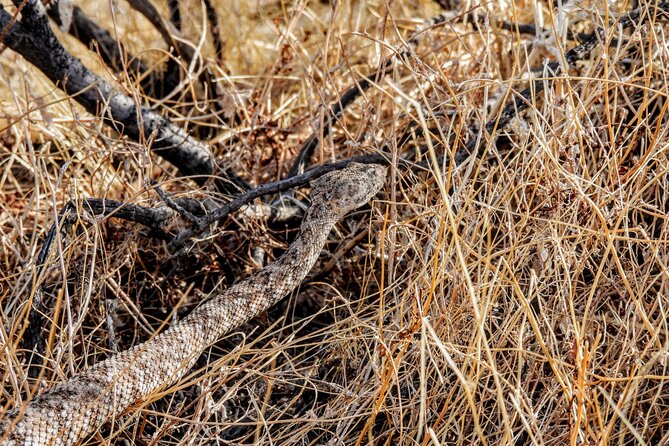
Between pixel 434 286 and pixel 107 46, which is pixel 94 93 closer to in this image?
pixel 107 46

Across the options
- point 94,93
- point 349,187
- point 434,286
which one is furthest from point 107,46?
point 434,286

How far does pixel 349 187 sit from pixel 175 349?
882 millimetres

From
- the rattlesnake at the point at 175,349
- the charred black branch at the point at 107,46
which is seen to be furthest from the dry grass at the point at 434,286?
the charred black branch at the point at 107,46

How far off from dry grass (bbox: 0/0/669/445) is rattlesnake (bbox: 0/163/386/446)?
2.8 inches

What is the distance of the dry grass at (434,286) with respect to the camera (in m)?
2.26

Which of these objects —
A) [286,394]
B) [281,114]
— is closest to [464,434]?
[286,394]

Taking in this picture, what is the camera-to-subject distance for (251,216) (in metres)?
3.12

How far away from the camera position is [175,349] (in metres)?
2.47

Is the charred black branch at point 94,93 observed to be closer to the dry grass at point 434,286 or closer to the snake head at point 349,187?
the dry grass at point 434,286

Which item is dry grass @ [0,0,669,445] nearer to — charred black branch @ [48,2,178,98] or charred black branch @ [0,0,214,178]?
charred black branch @ [0,0,214,178]

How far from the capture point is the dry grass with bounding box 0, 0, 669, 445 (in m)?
2.26

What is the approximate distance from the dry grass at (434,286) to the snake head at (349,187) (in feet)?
0.29

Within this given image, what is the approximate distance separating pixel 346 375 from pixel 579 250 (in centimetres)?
92

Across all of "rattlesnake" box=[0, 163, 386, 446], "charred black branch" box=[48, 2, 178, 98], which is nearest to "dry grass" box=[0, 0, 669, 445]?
"rattlesnake" box=[0, 163, 386, 446]
